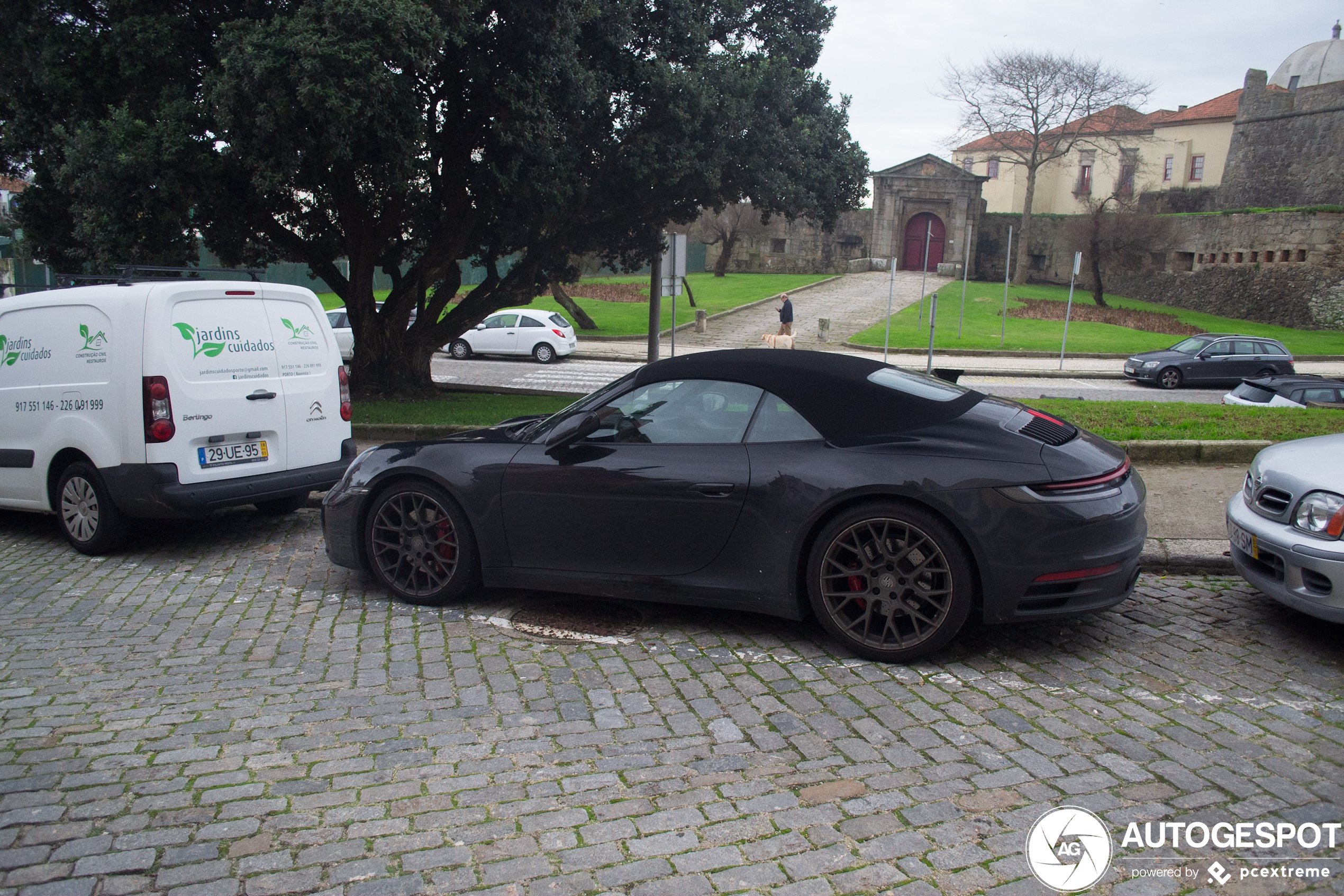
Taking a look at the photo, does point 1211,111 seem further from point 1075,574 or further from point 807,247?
point 1075,574

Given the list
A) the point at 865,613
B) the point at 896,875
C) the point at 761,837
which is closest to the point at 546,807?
the point at 761,837

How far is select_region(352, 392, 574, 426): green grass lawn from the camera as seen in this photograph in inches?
486

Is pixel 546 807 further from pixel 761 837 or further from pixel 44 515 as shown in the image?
pixel 44 515

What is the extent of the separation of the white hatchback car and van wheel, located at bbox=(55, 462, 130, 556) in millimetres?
21196

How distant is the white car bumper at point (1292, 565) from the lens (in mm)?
4570

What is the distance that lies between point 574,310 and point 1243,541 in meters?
31.3

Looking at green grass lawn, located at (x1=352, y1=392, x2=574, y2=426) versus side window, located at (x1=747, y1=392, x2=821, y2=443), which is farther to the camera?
green grass lawn, located at (x1=352, y1=392, x2=574, y2=426)

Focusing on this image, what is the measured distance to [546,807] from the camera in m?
3.35

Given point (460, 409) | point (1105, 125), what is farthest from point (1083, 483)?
point (1105, 125)

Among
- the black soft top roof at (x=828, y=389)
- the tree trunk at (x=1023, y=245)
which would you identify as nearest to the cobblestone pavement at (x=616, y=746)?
the black soft top roof at (x=828, y=389)

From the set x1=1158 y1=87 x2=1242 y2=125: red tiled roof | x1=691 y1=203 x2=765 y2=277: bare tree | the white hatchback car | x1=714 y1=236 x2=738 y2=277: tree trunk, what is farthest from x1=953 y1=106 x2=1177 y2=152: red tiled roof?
the white hatchback car

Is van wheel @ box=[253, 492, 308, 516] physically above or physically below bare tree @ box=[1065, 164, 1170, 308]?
below

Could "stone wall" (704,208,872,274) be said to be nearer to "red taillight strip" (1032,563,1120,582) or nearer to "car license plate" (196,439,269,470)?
"car license plate" (196,439,269,470)

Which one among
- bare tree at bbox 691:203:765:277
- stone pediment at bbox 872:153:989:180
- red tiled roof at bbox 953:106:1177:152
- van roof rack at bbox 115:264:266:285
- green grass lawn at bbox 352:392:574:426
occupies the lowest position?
green grass lawn at bbox 352:392:574:426
